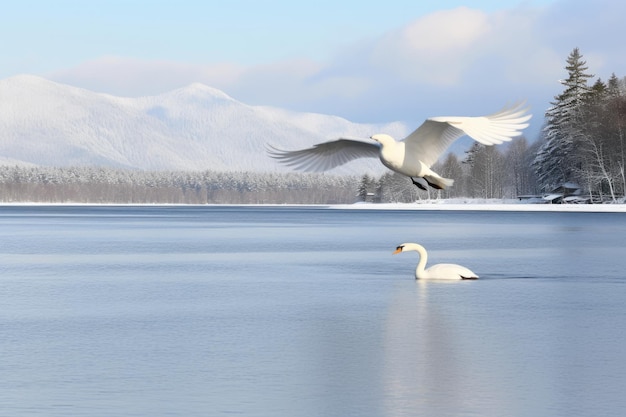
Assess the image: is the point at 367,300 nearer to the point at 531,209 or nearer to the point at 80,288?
the point at 80,288

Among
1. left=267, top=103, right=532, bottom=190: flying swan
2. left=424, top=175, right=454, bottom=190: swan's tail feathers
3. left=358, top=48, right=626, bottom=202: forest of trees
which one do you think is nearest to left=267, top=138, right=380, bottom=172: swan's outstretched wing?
left=267, top=103, right=532, bottom=190: flying swan

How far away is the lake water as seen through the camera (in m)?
14.4

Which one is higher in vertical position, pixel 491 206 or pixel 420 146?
pixel 420 146

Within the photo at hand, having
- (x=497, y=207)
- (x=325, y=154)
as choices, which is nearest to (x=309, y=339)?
(x=325, y=154)

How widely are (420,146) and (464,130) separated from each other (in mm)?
1043

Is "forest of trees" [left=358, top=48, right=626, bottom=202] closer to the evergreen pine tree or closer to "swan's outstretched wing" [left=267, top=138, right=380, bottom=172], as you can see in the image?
the evergreen pine tree

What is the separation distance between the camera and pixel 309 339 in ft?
66.6

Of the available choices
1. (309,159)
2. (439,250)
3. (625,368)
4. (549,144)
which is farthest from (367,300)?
(549,144)

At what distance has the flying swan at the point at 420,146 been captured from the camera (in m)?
17.8

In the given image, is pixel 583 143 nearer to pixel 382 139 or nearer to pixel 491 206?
pixel 491 206

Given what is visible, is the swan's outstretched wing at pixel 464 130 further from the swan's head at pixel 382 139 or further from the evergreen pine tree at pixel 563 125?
the evergreen pine tree at pixel 563 125

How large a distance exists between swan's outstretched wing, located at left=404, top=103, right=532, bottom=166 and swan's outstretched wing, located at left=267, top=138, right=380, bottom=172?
1044 mm

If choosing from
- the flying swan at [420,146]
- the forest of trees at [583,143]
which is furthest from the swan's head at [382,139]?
the forest of trees at [583,143]

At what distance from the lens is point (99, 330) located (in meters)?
21.5
